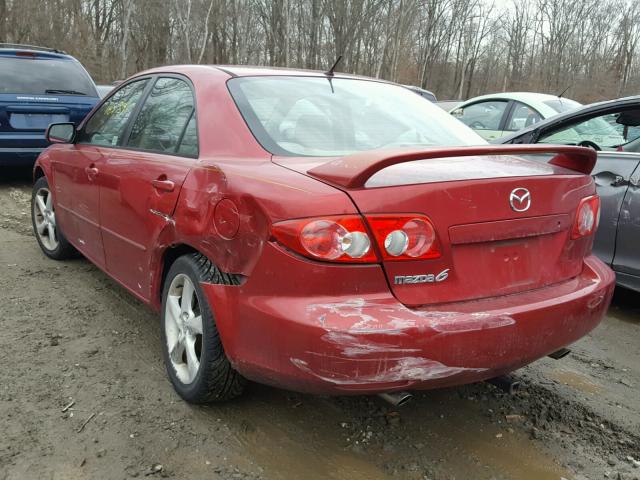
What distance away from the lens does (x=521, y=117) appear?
7.82 m

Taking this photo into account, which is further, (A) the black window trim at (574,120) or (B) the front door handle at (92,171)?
(A) the black window trim at (574,120)

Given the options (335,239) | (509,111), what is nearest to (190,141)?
(335,239)

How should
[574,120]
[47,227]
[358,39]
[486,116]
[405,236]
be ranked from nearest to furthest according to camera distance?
[405,236], [574,120], [47,227], [486,116], [358,39]

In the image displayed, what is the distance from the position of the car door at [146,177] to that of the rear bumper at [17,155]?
13.9 ft

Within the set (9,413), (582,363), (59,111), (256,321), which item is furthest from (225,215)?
(59,111)

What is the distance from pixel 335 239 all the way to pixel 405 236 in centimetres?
24

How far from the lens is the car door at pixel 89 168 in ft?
11.4

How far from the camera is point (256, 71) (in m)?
2.92

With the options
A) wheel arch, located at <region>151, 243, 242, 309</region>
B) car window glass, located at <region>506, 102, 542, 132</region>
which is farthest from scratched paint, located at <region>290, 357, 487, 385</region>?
car window glass, located at <region>506, 102, 542, 132</region>

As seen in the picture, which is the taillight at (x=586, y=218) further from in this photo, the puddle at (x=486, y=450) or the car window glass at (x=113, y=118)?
the car window glass at (x=113, y=118)

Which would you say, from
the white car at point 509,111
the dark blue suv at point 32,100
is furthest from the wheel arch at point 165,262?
the white car at point 509,111

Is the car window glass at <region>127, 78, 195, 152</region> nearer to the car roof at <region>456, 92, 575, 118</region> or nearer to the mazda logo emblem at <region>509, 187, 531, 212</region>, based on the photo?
the mazda logo emblem at <region>509, 187, 531, 212</region>

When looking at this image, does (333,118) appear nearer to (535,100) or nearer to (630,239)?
(630,239)

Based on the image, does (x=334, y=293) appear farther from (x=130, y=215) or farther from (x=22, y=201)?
(x=22, y=201)
